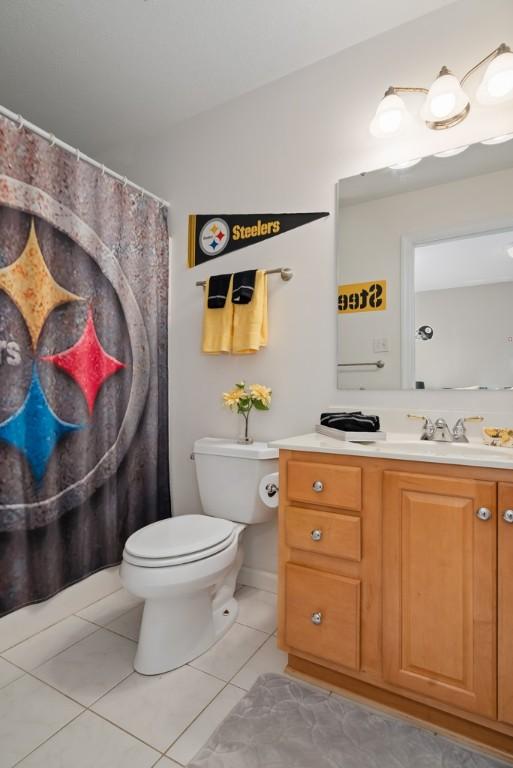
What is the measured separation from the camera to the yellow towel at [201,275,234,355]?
1.91m

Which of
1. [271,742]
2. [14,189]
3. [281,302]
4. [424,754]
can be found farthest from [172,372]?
[424,754]

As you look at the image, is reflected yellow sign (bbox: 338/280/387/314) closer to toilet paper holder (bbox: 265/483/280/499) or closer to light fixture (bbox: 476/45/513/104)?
light fixture (bbox: 476/45/513/104)

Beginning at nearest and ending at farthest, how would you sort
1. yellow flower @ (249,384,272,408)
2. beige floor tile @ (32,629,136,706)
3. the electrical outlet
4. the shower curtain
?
beige floor tile @ (32,629,136,706)
the shower curtain
the electrical outlet
yellow flower @ (249,384,272,408)

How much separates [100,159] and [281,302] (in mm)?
1609

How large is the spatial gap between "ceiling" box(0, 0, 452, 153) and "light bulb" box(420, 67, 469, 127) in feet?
1.27

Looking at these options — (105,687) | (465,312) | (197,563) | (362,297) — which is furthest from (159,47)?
(105,687)

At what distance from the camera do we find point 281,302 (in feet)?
6.17

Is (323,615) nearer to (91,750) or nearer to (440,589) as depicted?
(440,589)

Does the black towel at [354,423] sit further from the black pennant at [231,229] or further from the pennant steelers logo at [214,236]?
the pennant steelers logo at [214,236]

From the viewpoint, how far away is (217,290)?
195 cm

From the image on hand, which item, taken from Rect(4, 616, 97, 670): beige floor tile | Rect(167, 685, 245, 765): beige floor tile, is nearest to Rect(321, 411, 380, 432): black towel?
Rect(167, 685, 245, 765): beige floor tile

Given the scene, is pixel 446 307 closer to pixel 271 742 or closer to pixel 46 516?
pixel 271 742

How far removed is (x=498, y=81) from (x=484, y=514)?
4.61ft

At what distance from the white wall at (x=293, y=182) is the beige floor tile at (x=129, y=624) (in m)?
0.56
